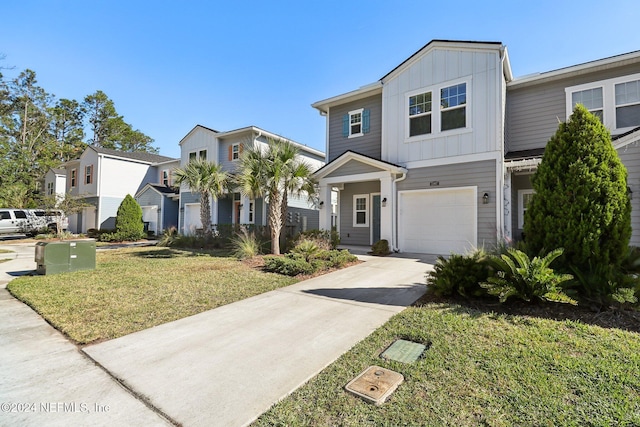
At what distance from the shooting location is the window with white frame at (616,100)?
30.3ft

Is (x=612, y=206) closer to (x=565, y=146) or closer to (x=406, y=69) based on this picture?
(x=565, y=146)

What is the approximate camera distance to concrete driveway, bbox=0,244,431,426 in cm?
244

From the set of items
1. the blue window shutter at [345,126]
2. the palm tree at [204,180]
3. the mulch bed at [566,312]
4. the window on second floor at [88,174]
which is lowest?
the mulch bed at [566,312]

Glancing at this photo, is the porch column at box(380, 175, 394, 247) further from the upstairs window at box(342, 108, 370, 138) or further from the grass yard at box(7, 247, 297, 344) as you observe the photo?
the grass yard at box(7, 247, 297, 344)

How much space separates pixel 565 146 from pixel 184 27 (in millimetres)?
13276

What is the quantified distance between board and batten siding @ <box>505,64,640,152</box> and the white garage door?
288 cm

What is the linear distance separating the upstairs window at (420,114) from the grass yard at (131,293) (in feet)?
25.0

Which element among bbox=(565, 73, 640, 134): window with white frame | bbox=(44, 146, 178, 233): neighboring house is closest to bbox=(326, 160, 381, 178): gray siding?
bbox=(565, 73, 640, 134): window with white frame

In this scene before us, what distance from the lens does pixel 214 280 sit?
7.07 meters

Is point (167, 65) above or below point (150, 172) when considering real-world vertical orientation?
above

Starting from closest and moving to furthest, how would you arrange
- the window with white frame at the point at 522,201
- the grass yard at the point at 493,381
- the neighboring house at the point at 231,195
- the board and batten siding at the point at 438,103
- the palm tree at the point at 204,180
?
the grass yard at the point at 493,381 → the board and batten siding at the point at 438,103 → the window with white frame at the point at 522,201 → the palm tree at the point at 204,180 → the neighboring house at the point at 231,195

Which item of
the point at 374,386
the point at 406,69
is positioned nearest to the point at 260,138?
the point at 406,69

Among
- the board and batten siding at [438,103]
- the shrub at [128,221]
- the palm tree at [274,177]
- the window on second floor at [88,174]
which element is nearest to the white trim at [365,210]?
the board and batten siding at [438,103]

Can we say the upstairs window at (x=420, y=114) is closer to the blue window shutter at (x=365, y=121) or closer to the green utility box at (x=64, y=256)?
the blue window shutter at (x=365, y=121)
